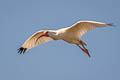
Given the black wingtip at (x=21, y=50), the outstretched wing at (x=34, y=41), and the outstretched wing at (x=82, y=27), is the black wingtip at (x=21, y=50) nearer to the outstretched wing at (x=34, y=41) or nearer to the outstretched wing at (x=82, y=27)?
the outstretched wing at (x=34, y=41)

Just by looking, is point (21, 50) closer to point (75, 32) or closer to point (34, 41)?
point (34, 41)

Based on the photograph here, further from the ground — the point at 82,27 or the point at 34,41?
the point at 82,27

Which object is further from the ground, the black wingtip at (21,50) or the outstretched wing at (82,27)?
the outstretched wing at (82,27)

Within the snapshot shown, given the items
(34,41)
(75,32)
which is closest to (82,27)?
(75,32)

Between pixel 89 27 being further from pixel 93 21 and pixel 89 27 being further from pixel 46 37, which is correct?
pixel 46 37

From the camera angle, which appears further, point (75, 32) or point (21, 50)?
point (21, 50)

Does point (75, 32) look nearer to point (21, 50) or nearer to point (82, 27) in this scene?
point (82, 27)

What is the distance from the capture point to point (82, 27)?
2009cm

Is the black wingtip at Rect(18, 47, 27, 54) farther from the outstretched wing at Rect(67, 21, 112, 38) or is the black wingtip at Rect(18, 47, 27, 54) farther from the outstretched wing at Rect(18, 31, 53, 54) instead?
the outstretched wing at Rect(67, 21, 112, 38)

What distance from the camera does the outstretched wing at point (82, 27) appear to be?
63.0 feet

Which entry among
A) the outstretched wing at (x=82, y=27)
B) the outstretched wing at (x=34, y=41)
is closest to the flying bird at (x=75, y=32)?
the outstretched wing at (x=82, y=27)

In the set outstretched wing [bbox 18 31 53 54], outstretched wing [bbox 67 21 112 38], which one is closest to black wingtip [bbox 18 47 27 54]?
outstretched wing [bbox 18 31 53 54]

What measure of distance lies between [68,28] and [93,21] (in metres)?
1.50

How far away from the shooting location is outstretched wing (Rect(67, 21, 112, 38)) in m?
19.2
